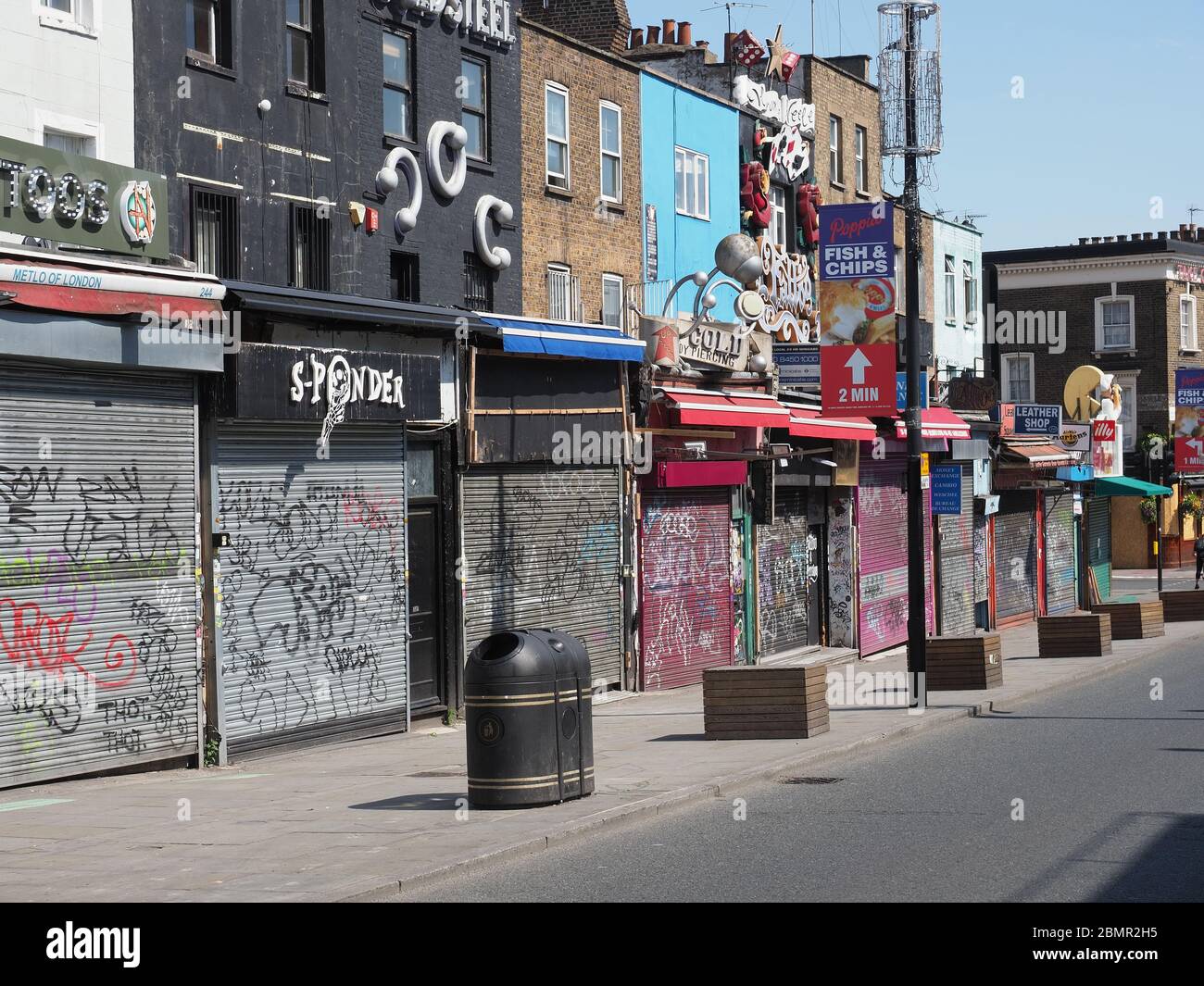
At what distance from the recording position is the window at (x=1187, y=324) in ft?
219

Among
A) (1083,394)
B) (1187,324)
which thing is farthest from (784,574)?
(1187,324)

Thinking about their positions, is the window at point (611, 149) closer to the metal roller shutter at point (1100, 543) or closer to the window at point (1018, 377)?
the metal roller shutter at point (1100, 543)

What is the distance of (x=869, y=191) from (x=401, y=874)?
32.0m

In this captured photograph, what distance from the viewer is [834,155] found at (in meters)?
38.3

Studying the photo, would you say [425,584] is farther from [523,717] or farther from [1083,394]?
[1083,394]

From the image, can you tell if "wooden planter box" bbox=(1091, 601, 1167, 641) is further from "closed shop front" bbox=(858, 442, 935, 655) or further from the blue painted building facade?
the blue painted building facade

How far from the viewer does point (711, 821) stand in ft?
41.6

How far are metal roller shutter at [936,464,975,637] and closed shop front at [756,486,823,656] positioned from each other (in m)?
6.78

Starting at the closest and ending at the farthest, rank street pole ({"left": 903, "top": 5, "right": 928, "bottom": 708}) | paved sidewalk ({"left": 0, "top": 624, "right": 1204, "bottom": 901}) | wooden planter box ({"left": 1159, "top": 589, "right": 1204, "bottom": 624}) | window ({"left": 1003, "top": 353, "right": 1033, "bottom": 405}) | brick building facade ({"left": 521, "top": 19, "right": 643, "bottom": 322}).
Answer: paved sidewalk ({"left": 0, "top": 624, "right": 1204, "bottom": 901}) < street pole ({"left": 903, "top": 5, "right": 928, "bottom": 708}) < brick building facade ({"left": 521, "top": 19, "right": 643, "bottom": 322}) < wooden planter box ({"left": 1159, "top": 589, "right": 1204, "bottom": 624}) < window ({"left": 1003, "top": 353, "right": 1033, "bottom": 405})

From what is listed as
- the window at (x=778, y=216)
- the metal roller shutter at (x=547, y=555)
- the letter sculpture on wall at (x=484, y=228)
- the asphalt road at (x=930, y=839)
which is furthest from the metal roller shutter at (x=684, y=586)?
the window at (x=778, y=216)

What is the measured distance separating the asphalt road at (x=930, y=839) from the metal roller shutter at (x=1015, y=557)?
965 inches

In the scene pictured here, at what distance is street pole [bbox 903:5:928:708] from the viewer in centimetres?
2139

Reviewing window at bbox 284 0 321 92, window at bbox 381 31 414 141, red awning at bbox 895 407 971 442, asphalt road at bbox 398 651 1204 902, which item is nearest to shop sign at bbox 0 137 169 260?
window at bbox 284 0 321 92
